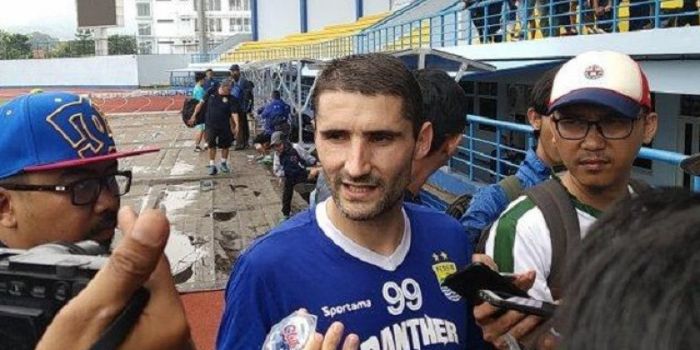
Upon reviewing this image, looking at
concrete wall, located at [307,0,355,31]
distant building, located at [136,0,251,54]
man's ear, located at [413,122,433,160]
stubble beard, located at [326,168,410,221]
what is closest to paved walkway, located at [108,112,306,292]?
man's ear, located at [413,122,433,160]

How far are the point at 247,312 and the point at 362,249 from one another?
30 centimetres

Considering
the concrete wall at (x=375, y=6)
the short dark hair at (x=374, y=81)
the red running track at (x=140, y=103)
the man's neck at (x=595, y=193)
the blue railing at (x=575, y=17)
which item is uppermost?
the concrete wall at (x=375, y=6)

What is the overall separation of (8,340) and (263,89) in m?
17.9

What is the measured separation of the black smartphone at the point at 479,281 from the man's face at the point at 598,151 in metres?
0.63

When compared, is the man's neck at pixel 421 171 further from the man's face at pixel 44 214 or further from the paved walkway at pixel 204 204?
the paved walkway at pixel 204 204

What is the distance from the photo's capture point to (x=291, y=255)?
154 cm

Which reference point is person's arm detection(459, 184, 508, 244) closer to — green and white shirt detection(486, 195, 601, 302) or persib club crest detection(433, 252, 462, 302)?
green and white shirt detection(486, 195, 601, 302)

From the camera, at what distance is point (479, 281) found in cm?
129

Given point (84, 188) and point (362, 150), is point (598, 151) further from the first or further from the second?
point (84, 188)

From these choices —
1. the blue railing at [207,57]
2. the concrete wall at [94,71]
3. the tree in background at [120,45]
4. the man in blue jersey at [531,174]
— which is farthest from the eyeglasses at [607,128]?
the tree in background at [120,45]

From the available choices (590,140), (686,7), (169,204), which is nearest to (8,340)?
(590,140)

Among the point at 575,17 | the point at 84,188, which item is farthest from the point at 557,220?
the point at 575,17

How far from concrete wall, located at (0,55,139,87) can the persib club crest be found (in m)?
52.9

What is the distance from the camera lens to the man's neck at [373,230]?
1609mm
